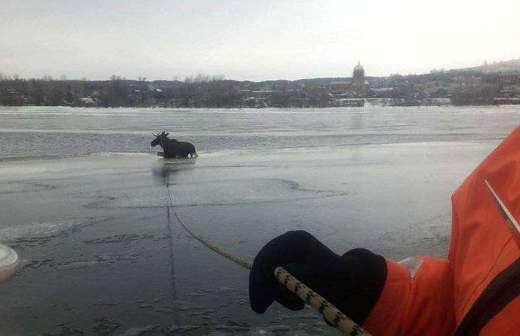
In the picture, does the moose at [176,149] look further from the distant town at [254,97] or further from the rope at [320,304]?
the distant town at [254,97]

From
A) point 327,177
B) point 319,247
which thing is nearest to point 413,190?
point 327,177

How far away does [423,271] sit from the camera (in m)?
1.79

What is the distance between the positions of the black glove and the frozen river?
269cm

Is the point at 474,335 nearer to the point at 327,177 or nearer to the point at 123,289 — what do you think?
the point at 123,289

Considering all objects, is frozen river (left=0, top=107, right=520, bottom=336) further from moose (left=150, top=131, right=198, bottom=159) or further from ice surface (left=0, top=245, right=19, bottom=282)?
moose (left=150, top=131, right=198, bottom=159)

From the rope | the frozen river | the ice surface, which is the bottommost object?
the frozen river

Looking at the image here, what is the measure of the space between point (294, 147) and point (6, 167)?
11015 mm

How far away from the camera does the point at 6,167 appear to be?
15.5 m

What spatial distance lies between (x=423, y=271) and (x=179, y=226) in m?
6.51

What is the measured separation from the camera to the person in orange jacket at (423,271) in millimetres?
1398

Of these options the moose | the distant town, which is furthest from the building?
the moose

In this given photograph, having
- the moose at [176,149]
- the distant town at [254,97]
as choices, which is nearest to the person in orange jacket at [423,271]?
the moose at [176,149]

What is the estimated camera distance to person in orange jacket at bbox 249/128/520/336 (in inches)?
55.1

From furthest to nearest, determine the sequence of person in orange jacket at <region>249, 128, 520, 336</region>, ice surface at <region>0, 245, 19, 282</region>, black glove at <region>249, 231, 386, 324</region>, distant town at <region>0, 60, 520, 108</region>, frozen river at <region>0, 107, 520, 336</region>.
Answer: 1. distant town at <region>0, 60, 520, 108</region>
2. ice surface at <region>0, 245, 19, 282</region>
3. frozen river at <region>0, 107, 520, 336</region>
4. black glove at <region>249, 231, 386, 324</region>
5. person in orange jacket at <region>249, 128, 520, 336</region>
